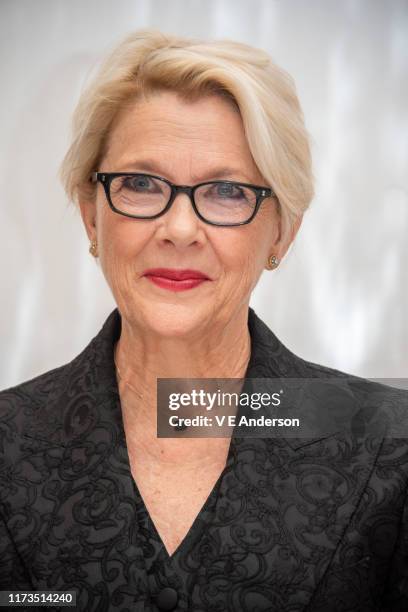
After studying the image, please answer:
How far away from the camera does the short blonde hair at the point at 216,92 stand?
1460 mm

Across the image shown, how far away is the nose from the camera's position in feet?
4.71

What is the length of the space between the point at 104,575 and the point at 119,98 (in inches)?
36.4

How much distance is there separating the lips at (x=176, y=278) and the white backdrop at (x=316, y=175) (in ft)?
2.25

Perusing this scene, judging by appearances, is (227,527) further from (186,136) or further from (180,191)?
(186,136)

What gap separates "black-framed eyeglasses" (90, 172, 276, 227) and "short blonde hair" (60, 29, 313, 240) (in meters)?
0.06

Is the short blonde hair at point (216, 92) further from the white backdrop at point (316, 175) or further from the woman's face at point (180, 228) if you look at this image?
the white backdrop at point (316, 175)

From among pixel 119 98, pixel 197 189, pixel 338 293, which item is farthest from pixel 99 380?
pixel 338 293

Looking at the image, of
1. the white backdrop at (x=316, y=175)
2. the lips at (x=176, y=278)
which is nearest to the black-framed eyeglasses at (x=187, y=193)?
the lips at (x=176, y=278)

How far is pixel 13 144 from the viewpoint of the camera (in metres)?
2.19

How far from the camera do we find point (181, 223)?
1441 mm

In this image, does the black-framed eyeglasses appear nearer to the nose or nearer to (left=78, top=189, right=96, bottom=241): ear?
the nose

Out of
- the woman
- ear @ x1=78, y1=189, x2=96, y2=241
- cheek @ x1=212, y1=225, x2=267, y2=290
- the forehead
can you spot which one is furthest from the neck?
the forehead

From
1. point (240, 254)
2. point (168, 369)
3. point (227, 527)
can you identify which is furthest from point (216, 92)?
point (227, 527)

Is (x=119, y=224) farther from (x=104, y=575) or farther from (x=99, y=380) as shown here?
(x=104, y=575)
